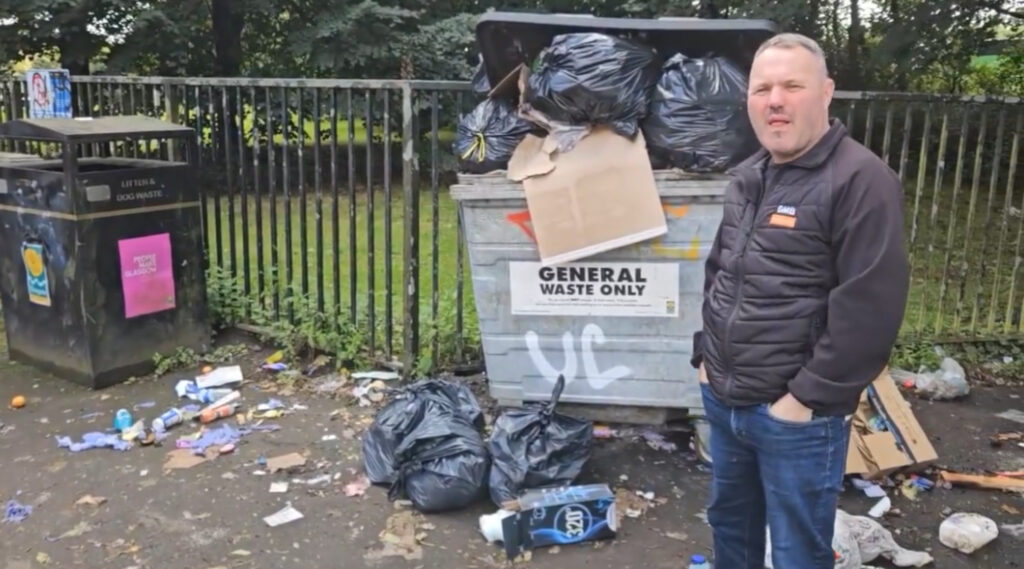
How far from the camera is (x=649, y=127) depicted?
3.63m

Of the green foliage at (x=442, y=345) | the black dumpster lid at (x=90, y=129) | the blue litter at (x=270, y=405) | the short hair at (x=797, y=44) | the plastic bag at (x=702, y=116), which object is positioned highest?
the short hair at (x=797, y=44)

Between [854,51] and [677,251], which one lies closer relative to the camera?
[677,251]

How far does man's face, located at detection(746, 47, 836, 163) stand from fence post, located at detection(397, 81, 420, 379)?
101 inches

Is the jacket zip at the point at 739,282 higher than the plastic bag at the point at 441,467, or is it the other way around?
the jacket zip at the point at 739,282

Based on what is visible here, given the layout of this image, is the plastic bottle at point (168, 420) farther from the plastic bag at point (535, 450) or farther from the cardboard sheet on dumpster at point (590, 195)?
the cardboard sheet on dumpster at point (590, 195)

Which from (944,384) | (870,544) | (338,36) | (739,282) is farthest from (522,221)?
(338,36)

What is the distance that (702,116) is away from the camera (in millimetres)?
3516

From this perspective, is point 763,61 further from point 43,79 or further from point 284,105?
point 43,79

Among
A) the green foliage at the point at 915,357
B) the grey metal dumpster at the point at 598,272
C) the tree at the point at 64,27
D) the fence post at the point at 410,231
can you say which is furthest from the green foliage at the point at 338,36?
the grey metal dumpster at the point at 598,272

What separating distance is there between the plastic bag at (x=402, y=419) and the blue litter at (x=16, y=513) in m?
1.41

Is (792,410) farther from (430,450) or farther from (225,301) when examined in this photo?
(225,301)

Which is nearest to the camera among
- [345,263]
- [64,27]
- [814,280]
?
[814,280]

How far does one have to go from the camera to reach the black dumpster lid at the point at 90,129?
15.4 feet

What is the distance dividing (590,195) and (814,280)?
154 cm
